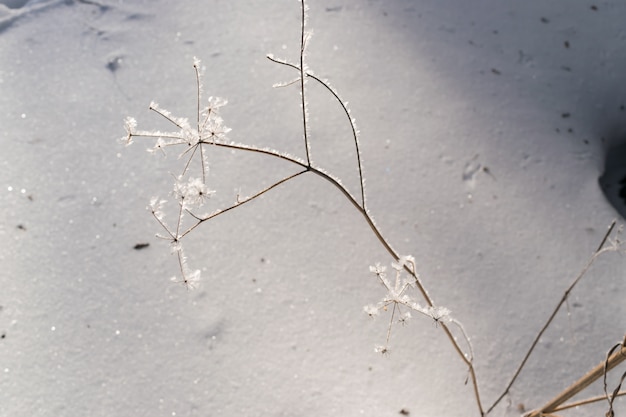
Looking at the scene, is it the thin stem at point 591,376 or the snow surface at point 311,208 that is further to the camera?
the snow surface at point 311,208

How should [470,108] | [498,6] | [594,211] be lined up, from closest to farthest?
[594,211] → [470,108] → [498,6]

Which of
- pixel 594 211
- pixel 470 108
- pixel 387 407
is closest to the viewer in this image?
pixel 387 407

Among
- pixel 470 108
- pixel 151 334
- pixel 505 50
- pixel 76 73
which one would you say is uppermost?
pixel 505 50

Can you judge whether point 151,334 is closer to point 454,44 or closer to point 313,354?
point 313,354

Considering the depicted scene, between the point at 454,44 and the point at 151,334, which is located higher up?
the point at 454,44

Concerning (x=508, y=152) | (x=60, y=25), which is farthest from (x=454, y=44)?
(x=60, y=25)

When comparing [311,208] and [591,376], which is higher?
[591,376]

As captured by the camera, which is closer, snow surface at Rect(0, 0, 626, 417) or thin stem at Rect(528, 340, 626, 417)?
thin stem at Rect(528, 340, 626, 417)

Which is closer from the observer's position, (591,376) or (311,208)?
(591,376)
